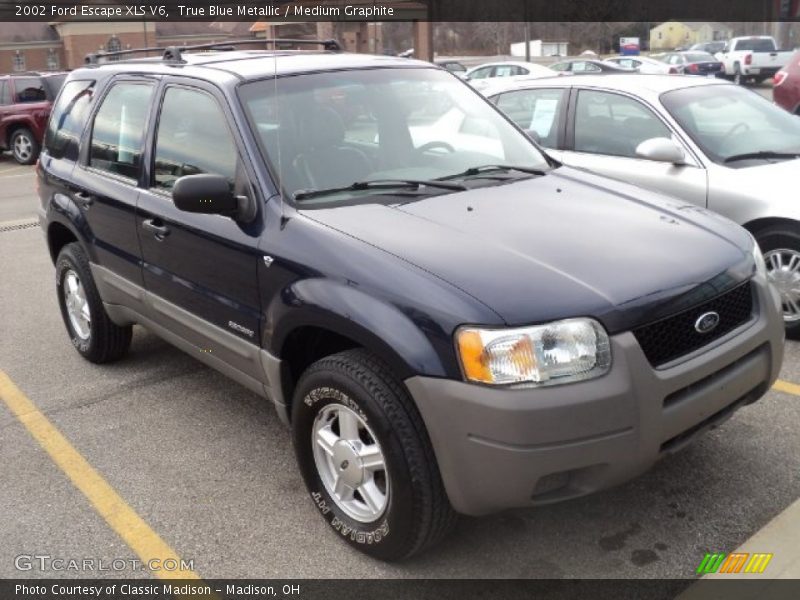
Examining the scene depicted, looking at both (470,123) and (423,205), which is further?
(470,123)

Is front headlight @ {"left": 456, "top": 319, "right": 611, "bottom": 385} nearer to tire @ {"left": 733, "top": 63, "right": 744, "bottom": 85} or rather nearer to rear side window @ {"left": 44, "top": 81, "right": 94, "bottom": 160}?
rear side window @ {"left": 44, "top": 81, "right": 94, "bottom": 160}

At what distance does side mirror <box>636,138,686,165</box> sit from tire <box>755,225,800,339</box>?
2.30 feet

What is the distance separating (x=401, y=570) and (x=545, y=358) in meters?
0.99

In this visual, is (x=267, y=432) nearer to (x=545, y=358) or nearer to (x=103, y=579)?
(x=103, y=579)

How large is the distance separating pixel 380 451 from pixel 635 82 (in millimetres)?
4063

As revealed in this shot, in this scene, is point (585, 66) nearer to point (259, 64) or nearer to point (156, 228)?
point (259, 64)

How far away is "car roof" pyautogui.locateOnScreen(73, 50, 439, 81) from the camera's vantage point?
12.2 feet

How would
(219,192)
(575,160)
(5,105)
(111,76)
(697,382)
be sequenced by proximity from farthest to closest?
(5,105), (575,160), (111,76), (219,192), (697,382)

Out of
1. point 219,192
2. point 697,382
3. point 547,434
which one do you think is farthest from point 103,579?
point 697,382

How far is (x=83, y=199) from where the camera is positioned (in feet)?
15.1

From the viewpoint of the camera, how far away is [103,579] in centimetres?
294

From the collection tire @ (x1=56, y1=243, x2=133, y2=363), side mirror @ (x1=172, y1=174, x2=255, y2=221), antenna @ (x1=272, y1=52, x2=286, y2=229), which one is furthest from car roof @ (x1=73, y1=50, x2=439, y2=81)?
tire @ (x1=56, y1=243, x2=133, y2=363)
